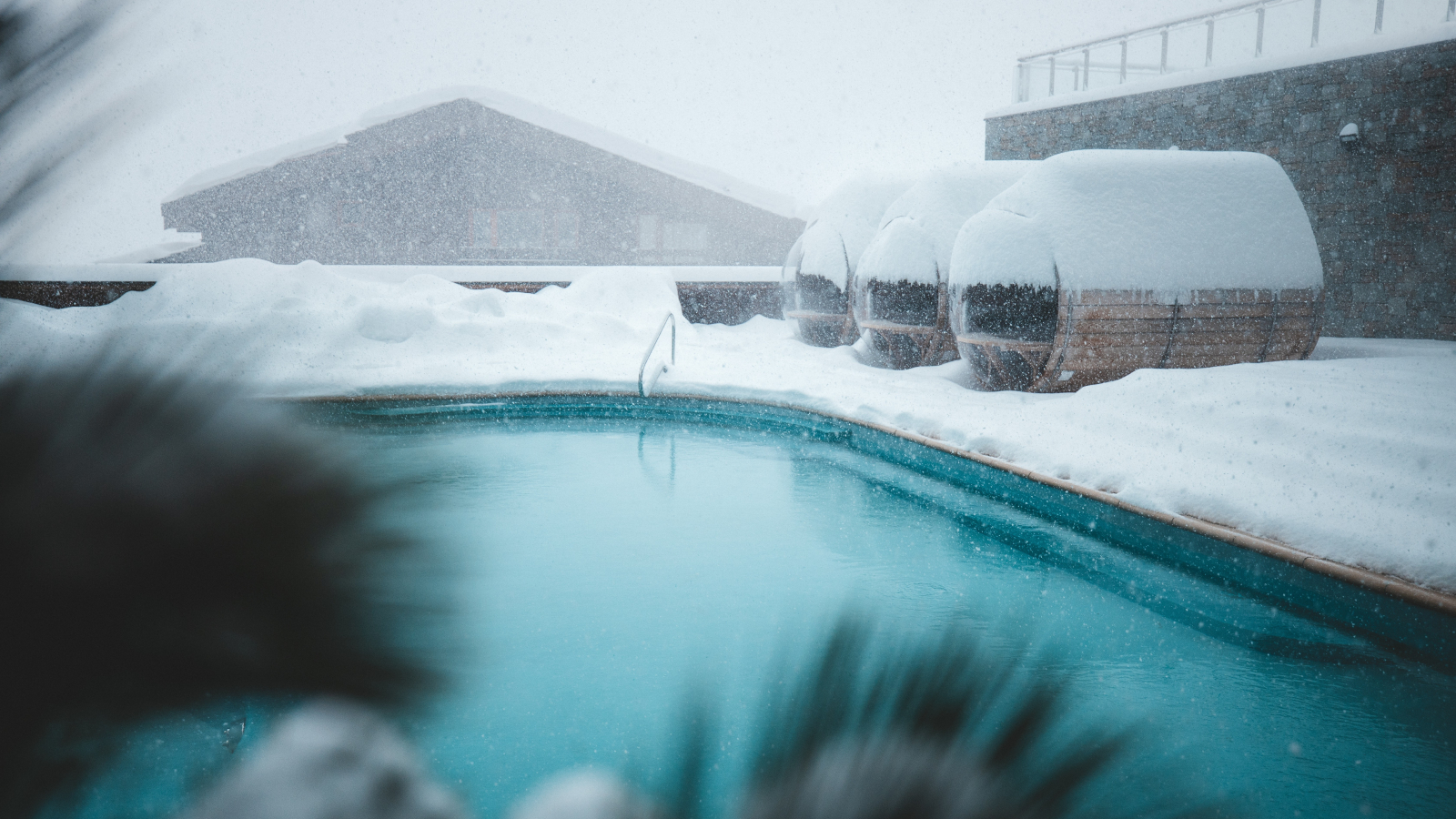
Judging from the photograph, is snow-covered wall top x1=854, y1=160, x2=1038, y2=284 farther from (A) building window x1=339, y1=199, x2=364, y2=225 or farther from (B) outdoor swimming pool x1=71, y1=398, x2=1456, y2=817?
(A) building window x1=339, y1=199, x2=364, y2=225

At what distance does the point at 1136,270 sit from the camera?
688cm

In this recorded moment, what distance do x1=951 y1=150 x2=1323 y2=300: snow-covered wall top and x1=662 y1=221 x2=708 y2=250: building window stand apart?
12.5 m

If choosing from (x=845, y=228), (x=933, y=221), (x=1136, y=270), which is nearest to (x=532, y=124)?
(x=845, y=228)

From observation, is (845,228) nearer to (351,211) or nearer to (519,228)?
(519,228)

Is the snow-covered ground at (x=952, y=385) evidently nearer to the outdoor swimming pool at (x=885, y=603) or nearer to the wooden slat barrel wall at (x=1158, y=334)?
the outdoor swimming pool at (x=885, y=603)

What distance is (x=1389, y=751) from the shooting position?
2.96 m

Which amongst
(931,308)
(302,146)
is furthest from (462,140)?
(931,308)

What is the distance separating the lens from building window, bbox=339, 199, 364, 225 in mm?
17500

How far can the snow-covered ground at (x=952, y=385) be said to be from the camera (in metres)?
0.51

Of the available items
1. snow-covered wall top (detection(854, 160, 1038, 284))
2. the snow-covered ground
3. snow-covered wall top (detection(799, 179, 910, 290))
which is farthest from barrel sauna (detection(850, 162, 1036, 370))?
snow-covered wall top (detection(799, 179, 910, 290))

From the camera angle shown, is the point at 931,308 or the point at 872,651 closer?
the point at 872,651

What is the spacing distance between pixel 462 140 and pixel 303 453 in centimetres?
1894

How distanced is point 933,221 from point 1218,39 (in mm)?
4829

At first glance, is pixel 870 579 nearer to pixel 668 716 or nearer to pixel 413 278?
pixel 668 716
